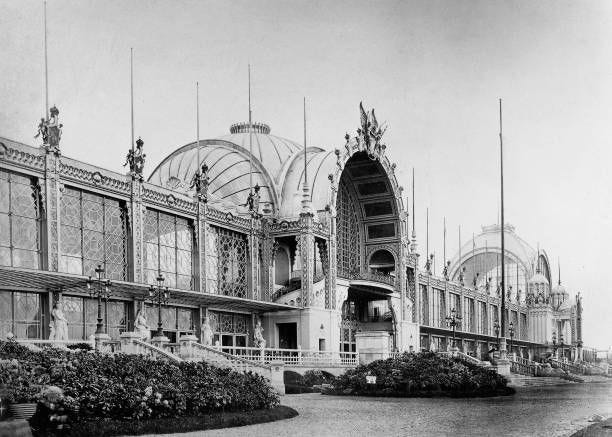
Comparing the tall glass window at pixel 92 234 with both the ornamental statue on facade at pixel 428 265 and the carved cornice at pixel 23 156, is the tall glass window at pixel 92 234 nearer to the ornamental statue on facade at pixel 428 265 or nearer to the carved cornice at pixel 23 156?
the carved cornice at pixel 23 156

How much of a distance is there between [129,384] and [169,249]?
86.0ft

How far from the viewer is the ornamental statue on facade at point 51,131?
36.7 m

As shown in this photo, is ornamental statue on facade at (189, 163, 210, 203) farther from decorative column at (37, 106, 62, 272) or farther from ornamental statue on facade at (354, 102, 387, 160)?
ornamental statue on facade at (354, 102, 387, 160)

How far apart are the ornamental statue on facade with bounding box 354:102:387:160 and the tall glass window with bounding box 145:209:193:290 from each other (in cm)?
1664

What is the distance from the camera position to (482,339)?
87.8 m

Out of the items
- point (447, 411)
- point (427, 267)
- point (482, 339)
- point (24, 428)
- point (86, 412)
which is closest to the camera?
point (24, 428)

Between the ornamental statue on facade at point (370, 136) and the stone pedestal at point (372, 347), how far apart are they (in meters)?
21.9

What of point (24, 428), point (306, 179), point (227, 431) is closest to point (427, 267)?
point (306, 179)

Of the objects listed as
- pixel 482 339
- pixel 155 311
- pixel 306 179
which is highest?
pixel 306 179

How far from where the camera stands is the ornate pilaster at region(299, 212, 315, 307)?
51219mm

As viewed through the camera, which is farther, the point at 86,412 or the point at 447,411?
the point at 447,411

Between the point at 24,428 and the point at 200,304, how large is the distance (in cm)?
3275

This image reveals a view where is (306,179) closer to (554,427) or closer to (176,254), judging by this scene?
(176,254)

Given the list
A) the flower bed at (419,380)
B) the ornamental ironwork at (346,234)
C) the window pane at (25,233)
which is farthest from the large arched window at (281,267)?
the window pane at (25,233)
